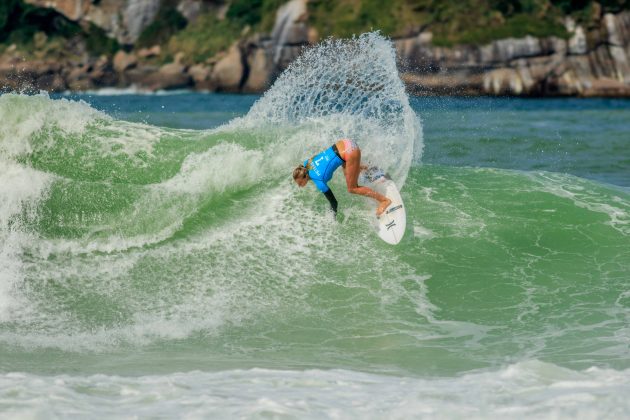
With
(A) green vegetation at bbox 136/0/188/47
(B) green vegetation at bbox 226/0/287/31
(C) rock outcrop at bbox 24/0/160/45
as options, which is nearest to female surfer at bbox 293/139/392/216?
(B) green vegetation at bbox 226/0/287/31

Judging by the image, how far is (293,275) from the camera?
30.6 feet

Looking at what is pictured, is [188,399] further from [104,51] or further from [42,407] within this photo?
[104,51]

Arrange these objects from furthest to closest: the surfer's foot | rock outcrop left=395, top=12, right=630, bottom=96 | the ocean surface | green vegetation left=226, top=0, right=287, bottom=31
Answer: green vegetation left=226, top=0, right=287, bottom=31 → rock outcrop left=395, top=12, right=630, bottom=96 → the surfer's foot → the ocean surface

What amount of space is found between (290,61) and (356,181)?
5267 centimetres

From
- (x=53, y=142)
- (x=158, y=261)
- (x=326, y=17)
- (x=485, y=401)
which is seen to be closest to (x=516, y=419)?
(x=485, y=401)

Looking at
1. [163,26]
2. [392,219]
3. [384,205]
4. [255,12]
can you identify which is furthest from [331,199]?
[163,26]

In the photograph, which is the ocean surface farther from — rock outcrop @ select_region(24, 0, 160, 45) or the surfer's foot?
rock outcrop @ select_region(24, 0, 160, 45)

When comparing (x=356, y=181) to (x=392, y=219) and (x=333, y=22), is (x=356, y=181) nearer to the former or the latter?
(x=392, y=219)

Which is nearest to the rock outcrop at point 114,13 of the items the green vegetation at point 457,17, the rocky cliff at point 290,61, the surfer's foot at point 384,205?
the rocky cliff at point 290,61

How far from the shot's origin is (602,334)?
7.66 meters

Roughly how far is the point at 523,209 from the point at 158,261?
15.2 feet

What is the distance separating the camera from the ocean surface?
6.10 meters

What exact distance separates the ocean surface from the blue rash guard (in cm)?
75

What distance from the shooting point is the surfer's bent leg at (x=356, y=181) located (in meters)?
9.66
